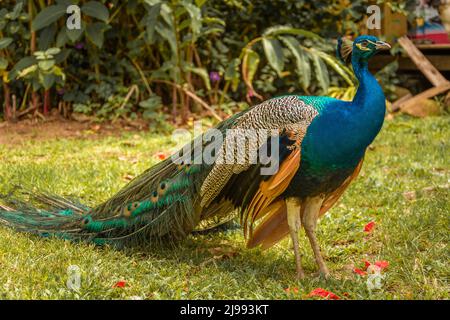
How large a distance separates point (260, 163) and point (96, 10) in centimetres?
405

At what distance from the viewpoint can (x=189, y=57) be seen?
7.01m

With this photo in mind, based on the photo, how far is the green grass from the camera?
274cm

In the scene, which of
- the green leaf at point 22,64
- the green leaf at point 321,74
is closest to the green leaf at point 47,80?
the green leaf at point 22,64

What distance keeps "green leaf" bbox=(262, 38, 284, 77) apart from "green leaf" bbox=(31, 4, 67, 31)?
2.18 meters

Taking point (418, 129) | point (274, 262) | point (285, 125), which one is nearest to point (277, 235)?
point (274, 262)

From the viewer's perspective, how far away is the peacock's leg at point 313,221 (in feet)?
9.89

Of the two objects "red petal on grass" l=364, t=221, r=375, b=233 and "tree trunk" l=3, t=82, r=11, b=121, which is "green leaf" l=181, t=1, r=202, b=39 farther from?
"red petal on grass" l=364, t=221, r=375, b=233

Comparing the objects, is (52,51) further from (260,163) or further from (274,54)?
(260,163)

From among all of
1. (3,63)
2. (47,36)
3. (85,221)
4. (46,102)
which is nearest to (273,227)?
(85,221)

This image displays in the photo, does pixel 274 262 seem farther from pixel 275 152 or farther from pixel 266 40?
pixel 266 40

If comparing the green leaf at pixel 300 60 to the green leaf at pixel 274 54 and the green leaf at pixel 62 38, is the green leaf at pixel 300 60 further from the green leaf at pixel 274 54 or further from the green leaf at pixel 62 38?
the green leaf at pixel 62 38

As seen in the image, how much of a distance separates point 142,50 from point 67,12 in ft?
3.72

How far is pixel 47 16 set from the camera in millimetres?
6207

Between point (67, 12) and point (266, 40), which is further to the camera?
point (266, 40)
